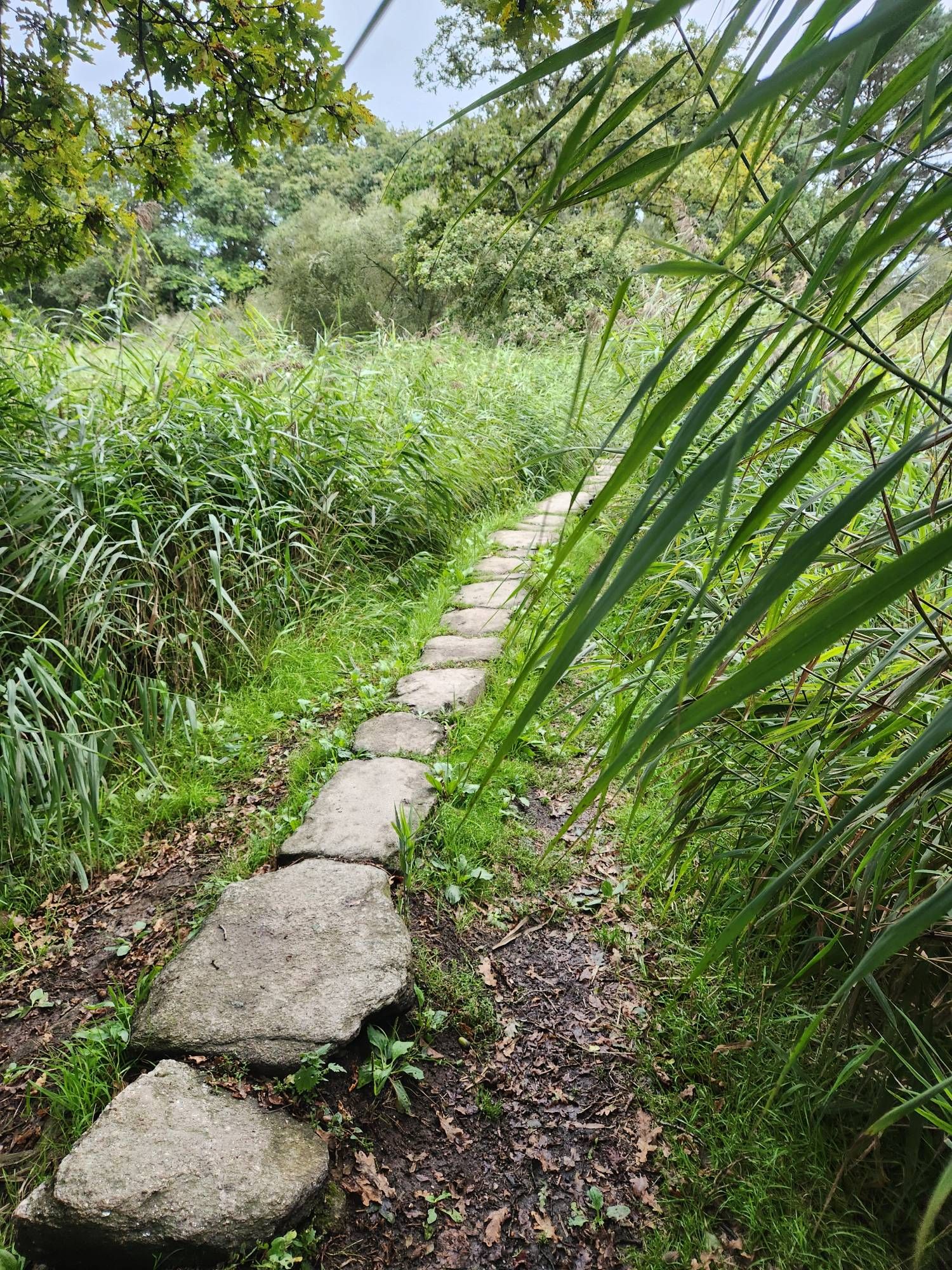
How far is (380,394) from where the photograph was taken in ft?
15.1

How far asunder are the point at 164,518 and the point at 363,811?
1.62 meters

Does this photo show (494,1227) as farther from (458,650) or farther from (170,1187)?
(458,650)

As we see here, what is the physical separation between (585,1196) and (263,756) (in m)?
1.64

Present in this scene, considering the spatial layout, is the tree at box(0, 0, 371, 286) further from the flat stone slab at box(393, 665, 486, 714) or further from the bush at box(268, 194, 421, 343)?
the bush at box(268, 194, 421, 343)

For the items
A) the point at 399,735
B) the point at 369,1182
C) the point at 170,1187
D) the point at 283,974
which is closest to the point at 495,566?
the point at 399,735

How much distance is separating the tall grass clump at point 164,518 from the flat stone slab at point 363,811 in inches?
25.5

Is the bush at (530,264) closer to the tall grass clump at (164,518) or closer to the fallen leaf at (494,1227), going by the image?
the tall grass clump at (164,518)

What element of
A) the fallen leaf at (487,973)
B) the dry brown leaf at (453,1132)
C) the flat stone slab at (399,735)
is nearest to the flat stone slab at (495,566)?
the flat stone slab at (399,735)

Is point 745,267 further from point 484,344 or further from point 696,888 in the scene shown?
point 484,344

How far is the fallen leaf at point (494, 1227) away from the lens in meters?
1.22

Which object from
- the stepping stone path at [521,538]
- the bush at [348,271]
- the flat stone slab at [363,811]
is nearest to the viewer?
the flat stone slab at [363,811]

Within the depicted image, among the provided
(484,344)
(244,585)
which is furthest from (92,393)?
(484,344)

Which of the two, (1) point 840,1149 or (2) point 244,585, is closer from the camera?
(1) point 840,1149

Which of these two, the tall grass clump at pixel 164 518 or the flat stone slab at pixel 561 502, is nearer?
the tall grass clump at pixel 164 518
